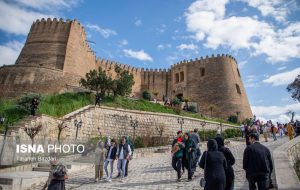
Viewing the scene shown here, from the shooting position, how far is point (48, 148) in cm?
1234

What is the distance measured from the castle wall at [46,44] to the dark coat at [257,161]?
2585cm

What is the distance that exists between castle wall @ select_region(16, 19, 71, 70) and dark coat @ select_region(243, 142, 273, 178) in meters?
25.9

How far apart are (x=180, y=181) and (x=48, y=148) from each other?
A: 6.60 m

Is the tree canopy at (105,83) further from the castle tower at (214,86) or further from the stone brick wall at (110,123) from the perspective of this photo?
the castle tower at (214,86)

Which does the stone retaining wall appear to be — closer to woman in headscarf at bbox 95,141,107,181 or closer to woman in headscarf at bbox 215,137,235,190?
woman in headscarf at bbox 215,137,235,190

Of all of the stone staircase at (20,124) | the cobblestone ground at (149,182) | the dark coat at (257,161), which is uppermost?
the stone staircase at (20,124)

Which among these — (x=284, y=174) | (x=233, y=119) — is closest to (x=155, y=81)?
(x=233, y=119)

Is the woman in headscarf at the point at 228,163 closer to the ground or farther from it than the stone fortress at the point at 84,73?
closer to the ground

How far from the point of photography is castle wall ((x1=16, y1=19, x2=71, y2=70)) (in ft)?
96.2

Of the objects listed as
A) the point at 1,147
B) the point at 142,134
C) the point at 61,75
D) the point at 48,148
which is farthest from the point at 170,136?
the point at 1,147

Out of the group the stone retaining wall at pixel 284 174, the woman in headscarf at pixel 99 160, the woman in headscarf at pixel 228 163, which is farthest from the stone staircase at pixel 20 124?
the stone retaining wall at pixel 284 174

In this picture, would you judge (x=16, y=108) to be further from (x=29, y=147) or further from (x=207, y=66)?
(x=207, y=66)

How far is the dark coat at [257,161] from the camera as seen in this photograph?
4.91m

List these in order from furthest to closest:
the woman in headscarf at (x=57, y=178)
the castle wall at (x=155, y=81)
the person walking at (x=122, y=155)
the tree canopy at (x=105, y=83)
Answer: the castle wall at (x=155, y=81) → the tree canopy at (x=105, y=83) → the person walking at (x=122, y=155) → the woman in headscarf at (x=57, y=178)
